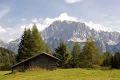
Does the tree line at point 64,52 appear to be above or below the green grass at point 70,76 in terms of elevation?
above

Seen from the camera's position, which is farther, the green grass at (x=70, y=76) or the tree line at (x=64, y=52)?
the tree line at (x=64, y=52)

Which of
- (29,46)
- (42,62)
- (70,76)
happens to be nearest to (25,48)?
(29,46)

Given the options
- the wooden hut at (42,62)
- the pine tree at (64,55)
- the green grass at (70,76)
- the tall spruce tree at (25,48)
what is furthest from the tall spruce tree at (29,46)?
the green grass at (70,76)

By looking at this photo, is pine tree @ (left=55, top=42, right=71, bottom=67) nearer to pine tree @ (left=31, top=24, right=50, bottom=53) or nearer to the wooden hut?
pine tree @ (left=31, top=24, right=50, bottom=53)

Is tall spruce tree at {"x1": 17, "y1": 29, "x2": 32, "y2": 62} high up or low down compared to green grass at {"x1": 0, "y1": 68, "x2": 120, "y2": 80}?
up

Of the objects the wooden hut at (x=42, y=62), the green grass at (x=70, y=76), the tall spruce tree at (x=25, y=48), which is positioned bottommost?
the green grass at (x=70, y=76)

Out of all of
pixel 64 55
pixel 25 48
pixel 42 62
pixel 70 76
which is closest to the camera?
pixel 70 76

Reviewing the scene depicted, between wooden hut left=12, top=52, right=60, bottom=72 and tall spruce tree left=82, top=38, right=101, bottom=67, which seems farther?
tall spruce tree left=82, top=38, right=101, bottom=67

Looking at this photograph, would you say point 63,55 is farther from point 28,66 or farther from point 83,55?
point 28,66

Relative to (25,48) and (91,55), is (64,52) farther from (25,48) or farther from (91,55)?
(25,48)

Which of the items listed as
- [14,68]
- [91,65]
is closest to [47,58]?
[14,68]

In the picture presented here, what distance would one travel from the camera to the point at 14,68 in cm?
7694

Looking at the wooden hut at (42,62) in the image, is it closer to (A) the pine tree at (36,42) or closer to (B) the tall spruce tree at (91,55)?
(B) the tall spruce tree at (91,55)

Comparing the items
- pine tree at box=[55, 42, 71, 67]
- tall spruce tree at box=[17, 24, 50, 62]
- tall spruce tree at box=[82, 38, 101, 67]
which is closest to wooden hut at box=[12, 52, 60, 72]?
tall spruce tree at box=[82, 38, 101, 67]
